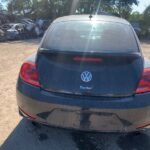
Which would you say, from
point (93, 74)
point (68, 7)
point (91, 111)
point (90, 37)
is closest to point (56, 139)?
point (91, 111)

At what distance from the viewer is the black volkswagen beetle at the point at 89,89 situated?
A: 306 centimetres

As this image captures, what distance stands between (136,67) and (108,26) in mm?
1024

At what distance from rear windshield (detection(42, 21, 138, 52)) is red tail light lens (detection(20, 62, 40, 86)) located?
0.30 metres

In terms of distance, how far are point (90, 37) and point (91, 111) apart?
1.09 m

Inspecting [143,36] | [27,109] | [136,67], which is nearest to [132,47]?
[136,67]

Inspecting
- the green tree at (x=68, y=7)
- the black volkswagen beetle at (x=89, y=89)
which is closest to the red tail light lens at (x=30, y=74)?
the black volkswagen beetle at (x=89, y=89)

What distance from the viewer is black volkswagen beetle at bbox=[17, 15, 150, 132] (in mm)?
3059

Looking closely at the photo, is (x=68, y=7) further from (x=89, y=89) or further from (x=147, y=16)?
(x=89, y=89)

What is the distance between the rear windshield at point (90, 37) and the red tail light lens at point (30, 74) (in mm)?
297

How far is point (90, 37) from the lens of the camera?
12.1 ft

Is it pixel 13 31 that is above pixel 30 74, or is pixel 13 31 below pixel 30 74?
below

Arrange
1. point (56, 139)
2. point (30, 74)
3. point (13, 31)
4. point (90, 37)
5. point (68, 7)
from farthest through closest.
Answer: point (68, 7), point (13, 31), point (56, 139), point (90, 37), point (30, 74)

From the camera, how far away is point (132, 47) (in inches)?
136

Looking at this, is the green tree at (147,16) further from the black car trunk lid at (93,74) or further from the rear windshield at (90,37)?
the black car trunk lid at (93,74)
